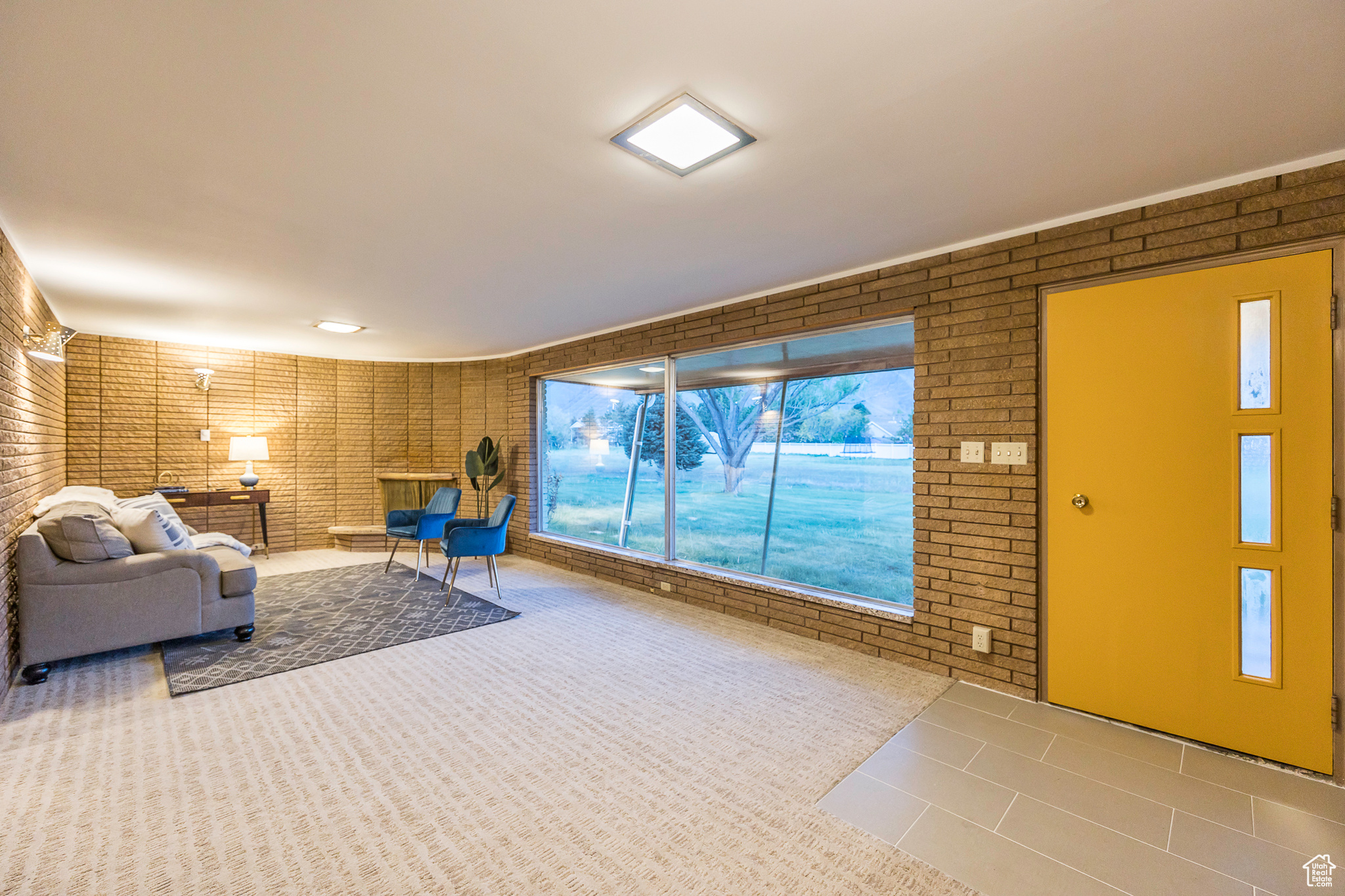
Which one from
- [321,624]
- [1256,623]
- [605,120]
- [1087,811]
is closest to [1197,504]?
[1256,623]

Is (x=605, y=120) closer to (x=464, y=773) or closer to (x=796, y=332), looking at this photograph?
(x=796, y=332)

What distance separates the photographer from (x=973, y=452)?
329cm

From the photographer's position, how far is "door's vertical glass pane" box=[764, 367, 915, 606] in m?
4.46

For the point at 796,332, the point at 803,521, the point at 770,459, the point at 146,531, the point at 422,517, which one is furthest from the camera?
the point at 422,517

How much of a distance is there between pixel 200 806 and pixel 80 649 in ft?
7.38

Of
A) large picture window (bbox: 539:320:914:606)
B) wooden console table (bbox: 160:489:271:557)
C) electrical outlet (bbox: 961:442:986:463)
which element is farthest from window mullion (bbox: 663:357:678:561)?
wooden console table (bbox: 160:489:271:557)

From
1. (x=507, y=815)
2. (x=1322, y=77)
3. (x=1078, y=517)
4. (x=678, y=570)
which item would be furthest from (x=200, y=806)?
(x=1322, y=77)

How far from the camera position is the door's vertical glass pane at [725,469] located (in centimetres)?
539

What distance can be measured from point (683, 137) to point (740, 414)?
3521 millimetres

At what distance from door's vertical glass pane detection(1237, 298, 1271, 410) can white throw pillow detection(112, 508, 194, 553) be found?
616cm

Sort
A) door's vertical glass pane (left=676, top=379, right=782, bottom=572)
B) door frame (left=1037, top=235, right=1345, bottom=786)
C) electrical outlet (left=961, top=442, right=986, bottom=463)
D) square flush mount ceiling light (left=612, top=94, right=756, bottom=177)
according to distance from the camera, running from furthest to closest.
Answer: door's vertical glass pane (left=676, top=379, right=782, bottom=572) → electrical outlet (left=961, top=442, right=986, bottom=463) → door frame (left=1037, top=235, right=1345, bottom=786) → square flush mount ceiling light (left=612, top=94, right=756, bottom=177)

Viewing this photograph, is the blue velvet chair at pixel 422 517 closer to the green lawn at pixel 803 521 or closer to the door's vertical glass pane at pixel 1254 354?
the green lawn at pixel 803 521

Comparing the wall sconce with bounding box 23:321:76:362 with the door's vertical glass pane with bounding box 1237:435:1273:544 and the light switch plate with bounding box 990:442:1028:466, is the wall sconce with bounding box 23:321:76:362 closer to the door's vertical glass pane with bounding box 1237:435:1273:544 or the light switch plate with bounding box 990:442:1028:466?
the light switch plate with bounding box 990:442:1028:466

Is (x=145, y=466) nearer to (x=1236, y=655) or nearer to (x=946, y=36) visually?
(x=946, y=36)
